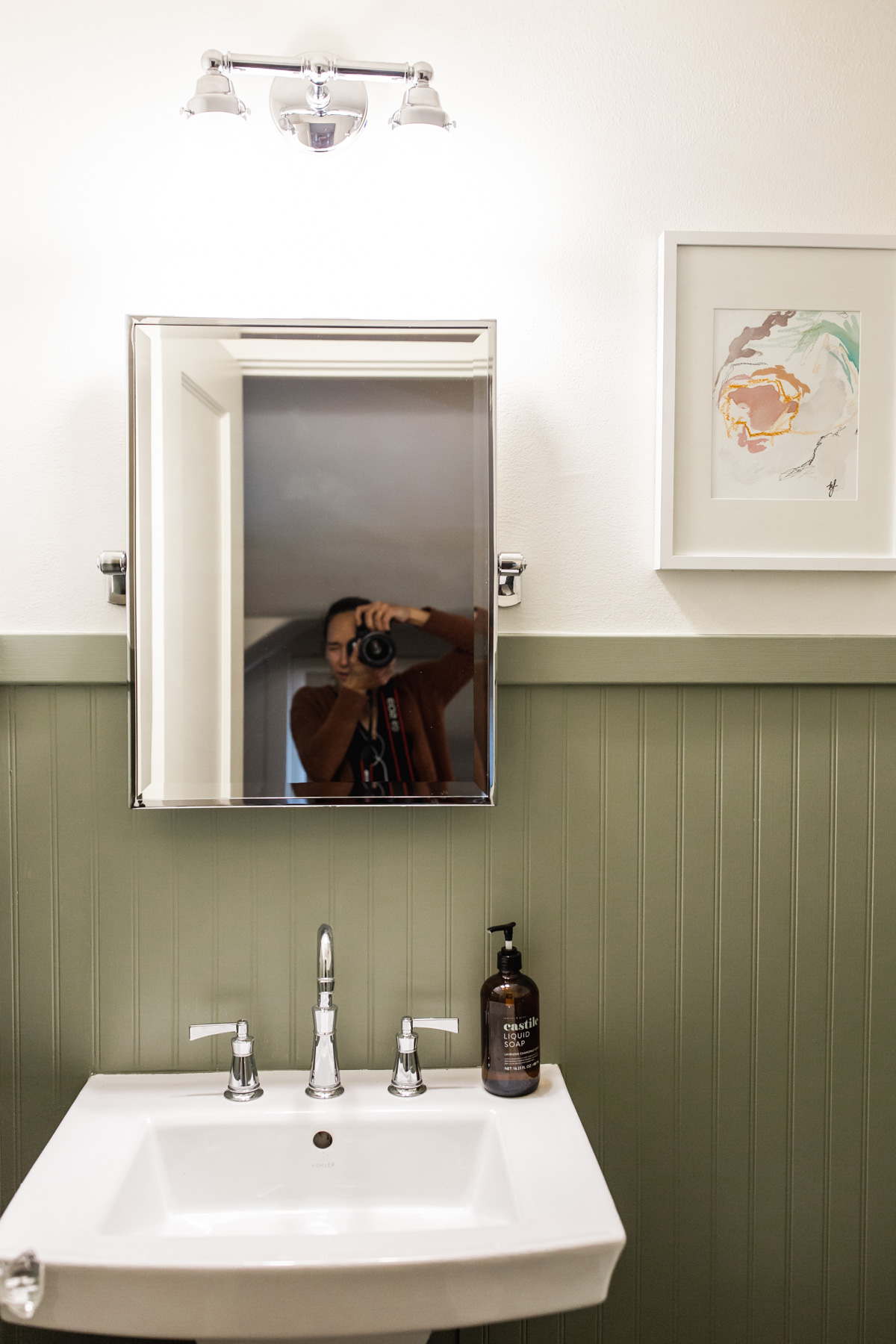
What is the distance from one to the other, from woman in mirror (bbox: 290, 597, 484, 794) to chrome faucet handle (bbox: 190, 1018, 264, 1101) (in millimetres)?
330

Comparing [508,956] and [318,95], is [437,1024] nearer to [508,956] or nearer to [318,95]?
[508,956]

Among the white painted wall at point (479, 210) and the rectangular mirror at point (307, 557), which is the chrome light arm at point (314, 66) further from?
the rectangular mirror at point (307, 557)

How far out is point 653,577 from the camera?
4.10 ft

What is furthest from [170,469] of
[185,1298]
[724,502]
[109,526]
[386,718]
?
[185,1298]

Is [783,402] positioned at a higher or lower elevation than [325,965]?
higher

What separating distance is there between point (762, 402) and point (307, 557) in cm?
64

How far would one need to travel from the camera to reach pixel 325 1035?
1.16 meters

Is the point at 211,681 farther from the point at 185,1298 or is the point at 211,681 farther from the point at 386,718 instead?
the point at 185,1298

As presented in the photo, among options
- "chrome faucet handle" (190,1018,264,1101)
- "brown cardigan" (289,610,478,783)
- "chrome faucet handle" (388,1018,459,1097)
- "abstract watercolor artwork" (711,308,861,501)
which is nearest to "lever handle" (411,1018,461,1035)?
"chrome faucet handle" (388,1018,459,1097)

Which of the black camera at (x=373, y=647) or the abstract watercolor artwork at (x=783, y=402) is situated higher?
the abstract watercolor artwork at (x=783, y=402)

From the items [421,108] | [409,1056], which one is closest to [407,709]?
[409,1056]

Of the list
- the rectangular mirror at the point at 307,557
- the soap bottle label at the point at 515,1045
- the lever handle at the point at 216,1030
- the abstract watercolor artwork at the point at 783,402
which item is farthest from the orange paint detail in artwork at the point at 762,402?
the lever handle at the point at 216,1030

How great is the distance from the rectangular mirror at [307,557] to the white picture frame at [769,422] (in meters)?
0.27

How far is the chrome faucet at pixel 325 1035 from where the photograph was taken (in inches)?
45.6
